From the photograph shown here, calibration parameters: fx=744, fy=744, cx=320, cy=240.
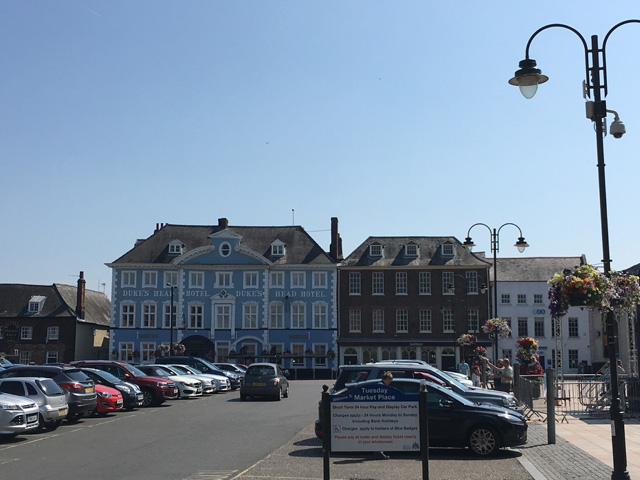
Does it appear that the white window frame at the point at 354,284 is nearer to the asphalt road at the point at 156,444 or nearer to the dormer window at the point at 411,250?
the dormer window at the point at 411,250

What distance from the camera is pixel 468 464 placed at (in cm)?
1436

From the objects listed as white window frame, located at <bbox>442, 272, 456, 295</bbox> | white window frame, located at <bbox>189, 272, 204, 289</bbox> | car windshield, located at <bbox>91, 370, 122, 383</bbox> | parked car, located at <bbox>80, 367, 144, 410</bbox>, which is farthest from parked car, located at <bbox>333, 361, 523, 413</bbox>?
white window frame, located at <bbox>189, 272, 204, 289</bbox>

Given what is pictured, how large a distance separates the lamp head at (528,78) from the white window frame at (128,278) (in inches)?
2260

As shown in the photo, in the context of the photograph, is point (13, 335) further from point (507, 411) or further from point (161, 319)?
point (507, 411)

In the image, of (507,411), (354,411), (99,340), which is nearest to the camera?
(354,411)

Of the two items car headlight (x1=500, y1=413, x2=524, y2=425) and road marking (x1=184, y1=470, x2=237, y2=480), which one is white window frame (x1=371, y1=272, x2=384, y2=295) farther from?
road marking (x1=184, y1=470, x2=237, y2=480)

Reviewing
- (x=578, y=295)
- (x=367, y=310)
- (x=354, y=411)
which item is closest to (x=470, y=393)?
(x=578, y=295)

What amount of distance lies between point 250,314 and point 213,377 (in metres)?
27.1

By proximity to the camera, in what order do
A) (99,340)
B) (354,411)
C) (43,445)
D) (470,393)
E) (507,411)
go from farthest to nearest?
(99,340), (470,393), (43,445), (507,411), (354,411)

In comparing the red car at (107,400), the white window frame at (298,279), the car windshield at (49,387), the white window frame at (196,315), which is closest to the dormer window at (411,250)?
the white window frame at (298,279)

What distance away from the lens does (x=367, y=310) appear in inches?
2576

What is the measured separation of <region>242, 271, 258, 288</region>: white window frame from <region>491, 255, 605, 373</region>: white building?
21.4 meters

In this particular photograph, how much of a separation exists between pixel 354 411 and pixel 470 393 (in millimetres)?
8840

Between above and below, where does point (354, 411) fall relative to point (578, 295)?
below
